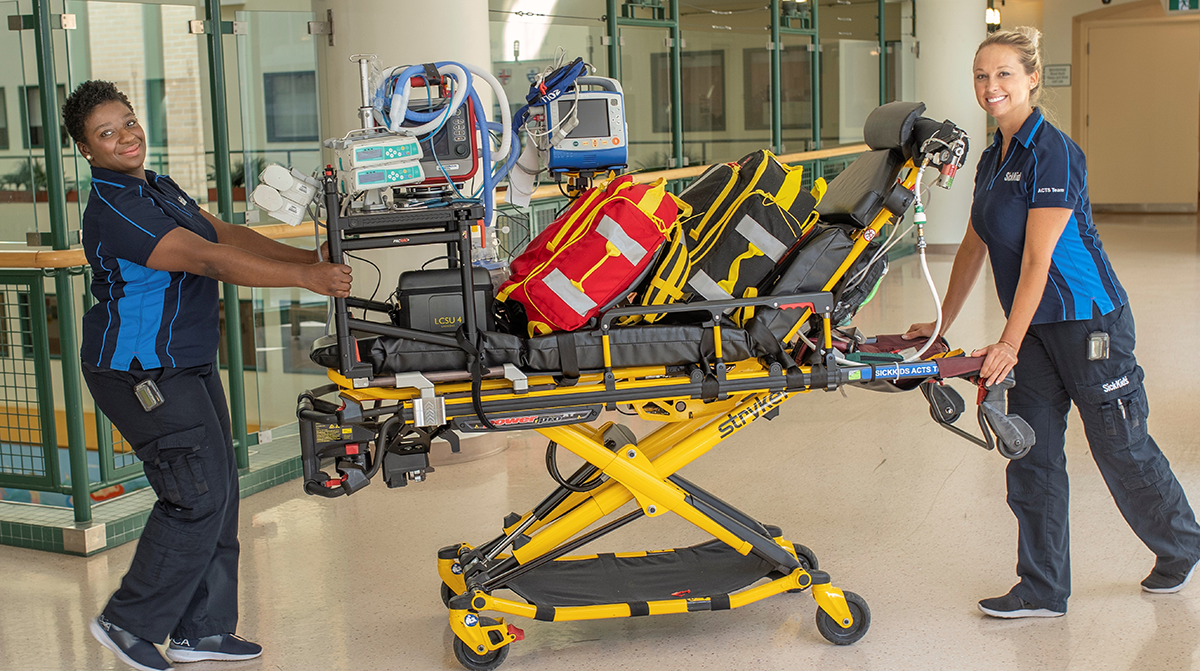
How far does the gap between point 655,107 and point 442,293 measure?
463 centimetres

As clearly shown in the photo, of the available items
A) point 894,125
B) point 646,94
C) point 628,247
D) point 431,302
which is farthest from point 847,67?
point 431,302

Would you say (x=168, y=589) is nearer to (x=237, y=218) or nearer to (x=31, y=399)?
(x=31, y=399)

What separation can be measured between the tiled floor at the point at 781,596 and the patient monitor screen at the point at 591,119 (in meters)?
1.34

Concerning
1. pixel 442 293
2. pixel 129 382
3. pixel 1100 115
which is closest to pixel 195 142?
pixel 129 382

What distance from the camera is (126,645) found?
2732mm

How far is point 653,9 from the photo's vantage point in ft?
22.3

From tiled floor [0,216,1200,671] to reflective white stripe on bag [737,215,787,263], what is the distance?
103cm

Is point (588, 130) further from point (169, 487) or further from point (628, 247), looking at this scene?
point (169, 487)

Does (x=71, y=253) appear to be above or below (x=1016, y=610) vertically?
above

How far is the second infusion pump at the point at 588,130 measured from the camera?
9.41 ft

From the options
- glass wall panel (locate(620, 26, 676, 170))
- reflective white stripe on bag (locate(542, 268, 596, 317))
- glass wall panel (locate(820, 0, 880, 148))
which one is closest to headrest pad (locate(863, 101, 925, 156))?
reflective white stripe on bag (locate(542, 268, 596, 317))

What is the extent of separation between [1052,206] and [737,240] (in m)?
0.78

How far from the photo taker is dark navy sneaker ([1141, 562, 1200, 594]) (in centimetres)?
304

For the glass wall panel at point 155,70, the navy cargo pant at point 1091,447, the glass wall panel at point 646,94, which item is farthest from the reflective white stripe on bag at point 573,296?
the glass wall panel at point 646,94
